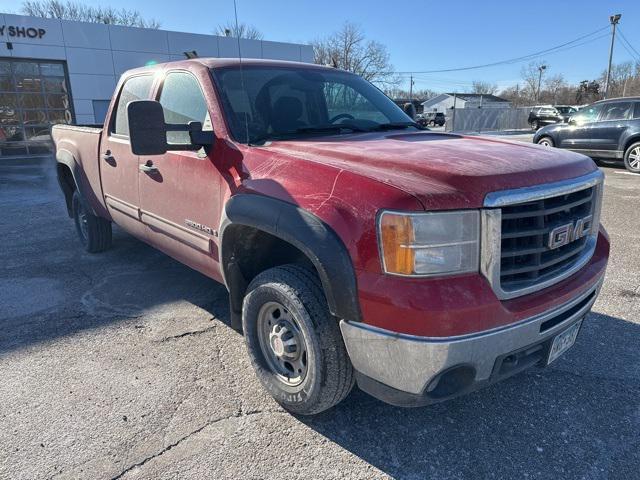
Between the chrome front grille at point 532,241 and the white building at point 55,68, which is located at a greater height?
the white building at point 55,68

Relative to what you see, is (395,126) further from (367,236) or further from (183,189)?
(367,236)

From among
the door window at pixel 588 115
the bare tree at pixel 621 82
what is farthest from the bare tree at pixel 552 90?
the door window at pixel 588 115

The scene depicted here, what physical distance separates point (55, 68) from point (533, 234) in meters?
19.8

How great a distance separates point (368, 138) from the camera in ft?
9.46

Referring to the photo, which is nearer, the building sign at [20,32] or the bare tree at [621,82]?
the building sign at [20,32]

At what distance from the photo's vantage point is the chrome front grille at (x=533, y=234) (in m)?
1.93

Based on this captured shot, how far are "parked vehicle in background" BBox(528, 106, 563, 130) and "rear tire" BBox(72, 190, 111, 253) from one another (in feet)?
114

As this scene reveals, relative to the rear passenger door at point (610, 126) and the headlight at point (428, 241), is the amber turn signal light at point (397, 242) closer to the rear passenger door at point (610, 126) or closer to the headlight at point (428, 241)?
the headlight at point (428, 241)

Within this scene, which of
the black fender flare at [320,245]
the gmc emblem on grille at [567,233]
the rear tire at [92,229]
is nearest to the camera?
the black fender flare at [320,245]

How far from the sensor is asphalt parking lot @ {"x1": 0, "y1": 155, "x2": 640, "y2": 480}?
2.22 m

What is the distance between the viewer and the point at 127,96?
4.23m

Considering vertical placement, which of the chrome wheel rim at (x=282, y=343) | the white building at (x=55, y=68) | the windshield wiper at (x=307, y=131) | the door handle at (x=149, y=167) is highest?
the white building at (x=55, y=68)

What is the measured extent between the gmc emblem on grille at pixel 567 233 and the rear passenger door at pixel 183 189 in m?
1.82

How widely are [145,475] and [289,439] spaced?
695 millimetres
